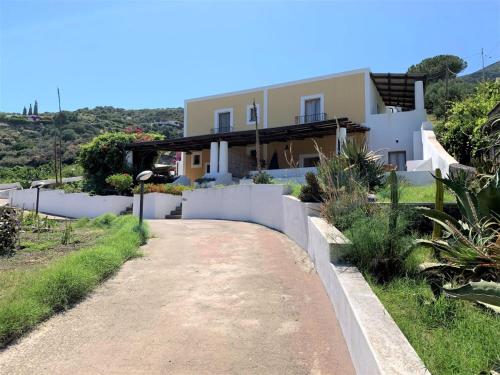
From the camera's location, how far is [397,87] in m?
28.1

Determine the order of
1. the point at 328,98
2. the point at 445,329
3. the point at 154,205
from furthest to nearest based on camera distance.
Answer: the point at 328,98, the point at 154,205, the point at 445,329

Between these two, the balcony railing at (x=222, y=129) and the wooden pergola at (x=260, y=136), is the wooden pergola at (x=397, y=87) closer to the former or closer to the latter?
the wooden pergola at (x=260, y=136)

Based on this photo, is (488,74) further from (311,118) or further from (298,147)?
(298,147)

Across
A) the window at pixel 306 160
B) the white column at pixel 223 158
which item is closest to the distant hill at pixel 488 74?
the window at pixel 306 160

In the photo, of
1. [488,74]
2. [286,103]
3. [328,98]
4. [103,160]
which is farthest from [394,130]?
[488,74]

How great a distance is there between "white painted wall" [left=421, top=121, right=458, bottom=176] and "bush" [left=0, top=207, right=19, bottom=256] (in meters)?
11.2

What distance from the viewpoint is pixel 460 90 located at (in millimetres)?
42531

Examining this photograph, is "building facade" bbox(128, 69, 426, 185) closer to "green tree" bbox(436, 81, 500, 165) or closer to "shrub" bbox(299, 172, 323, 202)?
"green tree" bbox(436, 81, 500, 165)

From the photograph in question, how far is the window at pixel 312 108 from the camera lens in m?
26.8

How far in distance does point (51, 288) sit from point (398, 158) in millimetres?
21435

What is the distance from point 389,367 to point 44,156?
191 feet

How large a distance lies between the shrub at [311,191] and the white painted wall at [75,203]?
605 inches

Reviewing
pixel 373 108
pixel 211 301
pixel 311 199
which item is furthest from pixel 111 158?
pixel 211 301

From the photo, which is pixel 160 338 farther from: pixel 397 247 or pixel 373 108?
pixel 373 108
